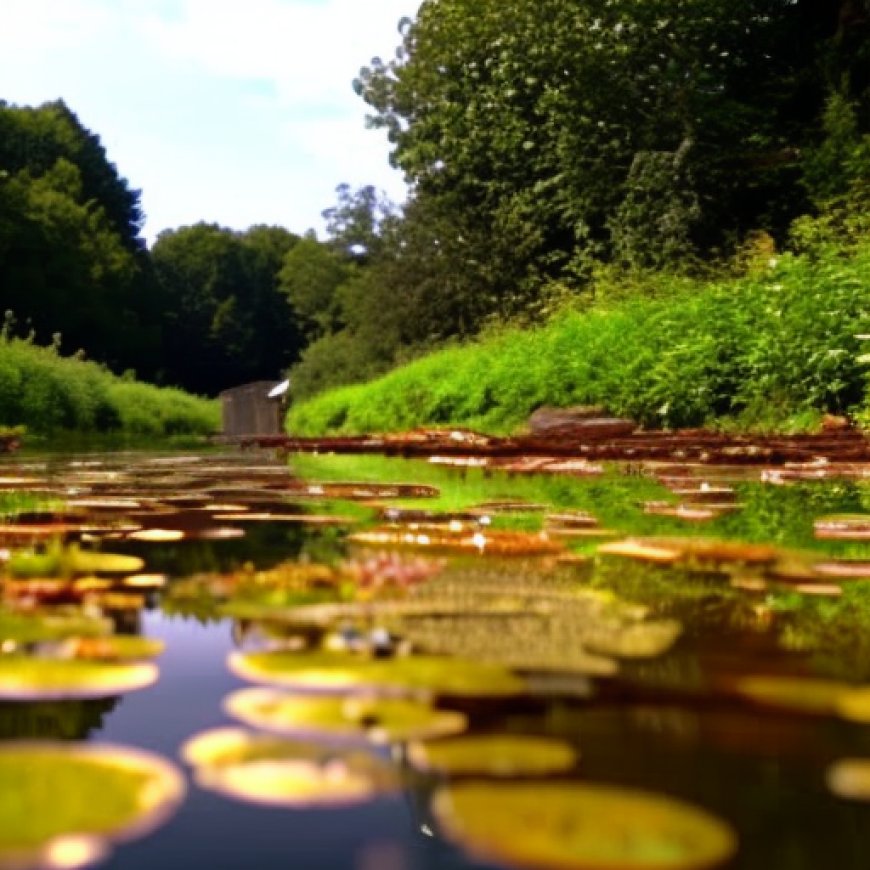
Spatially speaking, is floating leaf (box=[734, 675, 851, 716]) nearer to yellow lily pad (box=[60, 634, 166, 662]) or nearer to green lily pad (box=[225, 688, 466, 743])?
green lily pad (box=[225, 688, 466, 743])

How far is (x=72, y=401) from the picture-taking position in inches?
645

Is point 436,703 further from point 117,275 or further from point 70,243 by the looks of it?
point 117,275

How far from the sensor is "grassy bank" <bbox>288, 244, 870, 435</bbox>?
7.17 m

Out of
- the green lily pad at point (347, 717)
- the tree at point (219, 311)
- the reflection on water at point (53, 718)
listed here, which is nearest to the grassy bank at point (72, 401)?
the reflection on water at point (53, 718)

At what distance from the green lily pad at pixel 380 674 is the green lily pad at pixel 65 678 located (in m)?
0.11

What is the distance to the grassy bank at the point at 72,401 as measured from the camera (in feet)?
46.0

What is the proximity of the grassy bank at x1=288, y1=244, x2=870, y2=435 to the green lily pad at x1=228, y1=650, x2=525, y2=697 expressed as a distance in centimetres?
564

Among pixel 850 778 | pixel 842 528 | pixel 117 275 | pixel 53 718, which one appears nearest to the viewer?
pixel 850 778

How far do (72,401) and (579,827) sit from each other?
16.5m

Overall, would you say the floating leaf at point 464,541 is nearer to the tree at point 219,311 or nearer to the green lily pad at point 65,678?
the green lily pad at point 65,678

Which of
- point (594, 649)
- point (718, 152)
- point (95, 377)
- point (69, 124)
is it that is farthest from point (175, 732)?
point (69, 124)

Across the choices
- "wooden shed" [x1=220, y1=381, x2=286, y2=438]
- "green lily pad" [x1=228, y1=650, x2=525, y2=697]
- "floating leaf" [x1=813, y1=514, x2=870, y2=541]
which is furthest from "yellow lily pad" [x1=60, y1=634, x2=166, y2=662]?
"wooden shed" [x1=220, y1=381, x2=286, y2=438]

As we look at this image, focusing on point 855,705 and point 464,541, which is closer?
point 855,705

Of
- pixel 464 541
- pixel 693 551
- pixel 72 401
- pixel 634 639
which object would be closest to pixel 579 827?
pixel 634 639
